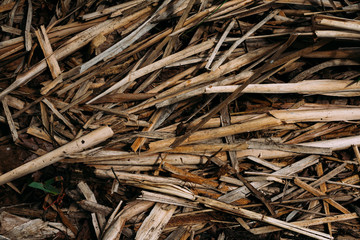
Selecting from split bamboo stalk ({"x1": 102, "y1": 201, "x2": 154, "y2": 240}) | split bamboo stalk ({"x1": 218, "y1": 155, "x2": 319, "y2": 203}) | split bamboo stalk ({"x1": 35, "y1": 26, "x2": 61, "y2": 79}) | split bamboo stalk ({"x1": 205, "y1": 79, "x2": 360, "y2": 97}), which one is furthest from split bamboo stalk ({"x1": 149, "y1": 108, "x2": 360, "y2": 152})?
split bamboo stalk ({"x1": 35, "y1": 26, "x2": 61, "y2": 79})

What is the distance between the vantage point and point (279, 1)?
2.09 m

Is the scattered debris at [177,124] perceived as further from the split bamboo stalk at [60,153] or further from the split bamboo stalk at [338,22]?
the split bamboo stalk at [338,22]

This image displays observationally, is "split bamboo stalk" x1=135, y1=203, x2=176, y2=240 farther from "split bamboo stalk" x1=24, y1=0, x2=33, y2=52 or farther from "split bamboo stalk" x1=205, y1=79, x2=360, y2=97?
"split bamboo stalk" x1=24, y1=0, x2=33, y2=52

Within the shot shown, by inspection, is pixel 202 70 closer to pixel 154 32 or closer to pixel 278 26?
pixel 154 32

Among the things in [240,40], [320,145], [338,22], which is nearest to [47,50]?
[240,40]

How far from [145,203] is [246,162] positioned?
825mm

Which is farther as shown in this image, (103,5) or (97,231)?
(103,5)

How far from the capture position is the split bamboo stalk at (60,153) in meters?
1.95

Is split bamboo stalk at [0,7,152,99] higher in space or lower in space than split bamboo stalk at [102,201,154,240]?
higher

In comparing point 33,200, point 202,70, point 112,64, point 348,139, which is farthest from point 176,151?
point 348,139

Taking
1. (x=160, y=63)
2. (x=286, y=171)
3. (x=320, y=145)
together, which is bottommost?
(x=286, y=171)

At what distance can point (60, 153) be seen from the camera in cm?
196

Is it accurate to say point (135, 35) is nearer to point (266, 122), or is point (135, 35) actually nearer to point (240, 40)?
point (240, 40)

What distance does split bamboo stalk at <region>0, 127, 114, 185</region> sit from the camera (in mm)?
1948
